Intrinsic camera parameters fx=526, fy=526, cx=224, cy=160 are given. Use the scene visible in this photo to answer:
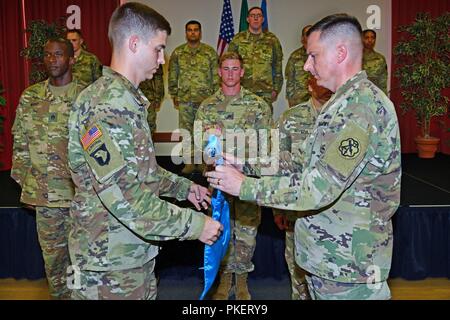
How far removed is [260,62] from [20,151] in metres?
3.56

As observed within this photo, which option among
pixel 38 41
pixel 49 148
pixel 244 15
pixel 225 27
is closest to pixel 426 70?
pixel 244 15

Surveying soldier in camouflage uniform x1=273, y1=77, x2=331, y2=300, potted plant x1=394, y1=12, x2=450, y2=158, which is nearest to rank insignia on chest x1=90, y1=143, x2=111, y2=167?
soldier in camouflage uniform x1=273, y1=77, x2=331, y2=300

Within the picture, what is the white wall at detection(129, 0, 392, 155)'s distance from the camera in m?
7.40

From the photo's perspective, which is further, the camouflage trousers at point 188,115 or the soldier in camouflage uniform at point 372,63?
the soldier in camouflage uniform at point 372,63

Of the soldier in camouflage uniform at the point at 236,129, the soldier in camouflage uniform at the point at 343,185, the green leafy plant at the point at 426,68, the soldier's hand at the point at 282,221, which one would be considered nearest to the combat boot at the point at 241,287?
the soldier in camouflage uniform at the point at 236,129

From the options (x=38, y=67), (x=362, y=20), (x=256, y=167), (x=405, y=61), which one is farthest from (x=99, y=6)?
(x=256, y=167)

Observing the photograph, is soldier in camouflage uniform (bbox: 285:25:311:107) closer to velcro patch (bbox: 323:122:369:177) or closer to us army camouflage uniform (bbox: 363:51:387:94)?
us army camouflage uniform (bbox: 363:51:387:94)

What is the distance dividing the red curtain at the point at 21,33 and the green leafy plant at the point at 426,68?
396 cm

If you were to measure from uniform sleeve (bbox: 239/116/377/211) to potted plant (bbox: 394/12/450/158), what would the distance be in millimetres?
5325

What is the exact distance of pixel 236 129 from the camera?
3566 millimetres

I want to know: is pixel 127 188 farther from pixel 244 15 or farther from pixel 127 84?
pixel 244 15

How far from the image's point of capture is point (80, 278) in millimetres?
1802

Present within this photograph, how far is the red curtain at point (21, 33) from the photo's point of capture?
687cm

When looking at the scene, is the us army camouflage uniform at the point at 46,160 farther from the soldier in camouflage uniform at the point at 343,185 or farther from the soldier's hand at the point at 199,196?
the soldier in camouflage uniform at the point at 343,185
